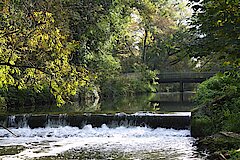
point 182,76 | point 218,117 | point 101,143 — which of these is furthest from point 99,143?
point 182,76

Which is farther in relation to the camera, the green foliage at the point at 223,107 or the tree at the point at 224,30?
the green foliage at the point at 223,107

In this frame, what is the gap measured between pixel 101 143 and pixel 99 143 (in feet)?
0.21

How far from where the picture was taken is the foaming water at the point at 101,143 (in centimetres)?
998

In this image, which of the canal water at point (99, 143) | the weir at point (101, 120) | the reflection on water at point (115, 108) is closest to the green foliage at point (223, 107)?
the canal water at point (99, 143)

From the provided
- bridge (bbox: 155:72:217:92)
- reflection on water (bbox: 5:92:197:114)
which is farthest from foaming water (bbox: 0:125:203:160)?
bridge (bbox: 155:72:217:92)

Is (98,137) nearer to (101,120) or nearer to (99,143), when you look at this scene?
(99,143)

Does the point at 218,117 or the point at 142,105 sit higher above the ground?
the point at 142,105

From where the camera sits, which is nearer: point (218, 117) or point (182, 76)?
point (218, 117)

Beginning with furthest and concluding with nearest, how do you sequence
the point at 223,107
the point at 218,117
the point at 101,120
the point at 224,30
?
1. the point at 101,120
2. the point at 223,107
3. the point at 218,117
4. the point at 224,30

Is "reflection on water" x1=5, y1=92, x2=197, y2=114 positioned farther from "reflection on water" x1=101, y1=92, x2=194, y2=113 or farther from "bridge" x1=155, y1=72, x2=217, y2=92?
"bridge" x1=155, y1=72, x2=217, y2=92

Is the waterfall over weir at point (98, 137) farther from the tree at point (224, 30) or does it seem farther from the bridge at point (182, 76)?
the bridge at point (182, 76)

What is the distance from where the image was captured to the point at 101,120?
15.2m

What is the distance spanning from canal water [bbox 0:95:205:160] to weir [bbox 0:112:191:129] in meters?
0.21

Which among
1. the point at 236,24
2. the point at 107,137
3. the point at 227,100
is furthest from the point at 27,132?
the point at 236,24
